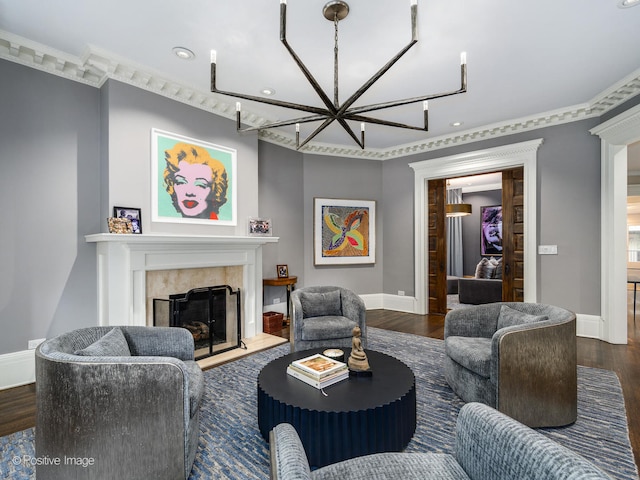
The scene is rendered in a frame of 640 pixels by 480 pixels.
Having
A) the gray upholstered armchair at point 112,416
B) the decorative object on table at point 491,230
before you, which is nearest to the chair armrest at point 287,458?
the gray upholstered armchair at point 112,416

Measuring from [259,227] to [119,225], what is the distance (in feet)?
5.36

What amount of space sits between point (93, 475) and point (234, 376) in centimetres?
152

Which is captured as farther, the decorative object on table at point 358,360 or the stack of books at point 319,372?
the decorative object on table at point 358,360

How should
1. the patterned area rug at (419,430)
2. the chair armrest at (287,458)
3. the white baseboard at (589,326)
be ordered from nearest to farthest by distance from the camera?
the chair armrest at (287,458)
the patterned area rug at (419,430)
the white baseboard at (589,326)

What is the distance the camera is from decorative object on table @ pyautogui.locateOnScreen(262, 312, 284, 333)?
4.44 m

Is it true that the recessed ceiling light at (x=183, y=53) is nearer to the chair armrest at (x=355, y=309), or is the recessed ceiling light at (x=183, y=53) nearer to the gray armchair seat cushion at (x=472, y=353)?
the chair armrest at (x=355, y=309)

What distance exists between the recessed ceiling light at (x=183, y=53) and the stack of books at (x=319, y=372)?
280 centimetres

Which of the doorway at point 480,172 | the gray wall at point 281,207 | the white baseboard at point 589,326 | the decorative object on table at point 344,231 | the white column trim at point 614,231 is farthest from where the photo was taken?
the decorative object on table at point 344,231

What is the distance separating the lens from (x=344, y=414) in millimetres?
1644

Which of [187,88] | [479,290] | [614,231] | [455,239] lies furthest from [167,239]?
[455,239]

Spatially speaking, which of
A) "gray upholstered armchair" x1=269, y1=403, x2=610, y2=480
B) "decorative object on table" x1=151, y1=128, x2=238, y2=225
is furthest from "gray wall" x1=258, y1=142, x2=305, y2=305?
"gray upholstered armchair" x1=269, y1=403, x2=610, y2=480

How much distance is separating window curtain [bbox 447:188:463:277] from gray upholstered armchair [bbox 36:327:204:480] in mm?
8611

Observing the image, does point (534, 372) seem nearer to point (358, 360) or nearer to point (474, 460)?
point (358, 360)

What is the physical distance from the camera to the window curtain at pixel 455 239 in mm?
8904
